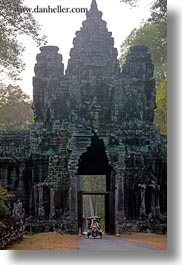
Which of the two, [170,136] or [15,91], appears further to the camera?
[15,91]

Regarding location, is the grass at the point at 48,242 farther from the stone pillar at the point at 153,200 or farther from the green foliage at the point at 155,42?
the green foliage at the point at 155,42

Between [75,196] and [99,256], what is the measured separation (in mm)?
2748

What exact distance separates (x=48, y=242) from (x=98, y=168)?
3.59 m

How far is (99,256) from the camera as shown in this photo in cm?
1021

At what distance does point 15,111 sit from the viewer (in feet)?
41.7

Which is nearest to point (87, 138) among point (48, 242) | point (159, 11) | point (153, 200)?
point (153, 200)

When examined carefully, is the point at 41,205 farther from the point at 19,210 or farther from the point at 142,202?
the point at 142,202

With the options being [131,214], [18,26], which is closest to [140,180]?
[131,214]

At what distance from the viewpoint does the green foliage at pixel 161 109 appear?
12.5 meters

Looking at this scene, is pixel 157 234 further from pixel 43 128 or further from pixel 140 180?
pixel 43 128

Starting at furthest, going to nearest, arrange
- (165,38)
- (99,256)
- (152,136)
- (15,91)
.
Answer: (152,136) < (15,91) < (165,38) < (99,256)

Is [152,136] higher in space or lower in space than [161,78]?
lower

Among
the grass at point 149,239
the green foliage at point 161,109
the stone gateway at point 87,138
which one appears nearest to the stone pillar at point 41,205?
the stone gateway at point 87,138

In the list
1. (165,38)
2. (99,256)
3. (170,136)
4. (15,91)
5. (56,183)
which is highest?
(165,38)
